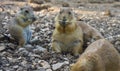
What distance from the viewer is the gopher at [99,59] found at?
199 inches

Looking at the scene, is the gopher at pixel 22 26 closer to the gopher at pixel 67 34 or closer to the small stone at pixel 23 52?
the small stone at pixel 23 52

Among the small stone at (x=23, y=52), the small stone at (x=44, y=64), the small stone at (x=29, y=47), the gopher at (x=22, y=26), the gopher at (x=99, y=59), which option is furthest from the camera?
the gopher at (x=22, y=26)

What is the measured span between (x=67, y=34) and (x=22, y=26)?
114 cm

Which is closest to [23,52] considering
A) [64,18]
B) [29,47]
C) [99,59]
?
[29,47]

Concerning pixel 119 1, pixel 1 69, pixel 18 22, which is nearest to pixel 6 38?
pixel 18 22

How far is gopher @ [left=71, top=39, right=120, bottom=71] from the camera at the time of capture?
199 inches

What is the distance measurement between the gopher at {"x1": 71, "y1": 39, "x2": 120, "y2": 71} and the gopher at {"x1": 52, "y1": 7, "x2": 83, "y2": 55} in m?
2.16

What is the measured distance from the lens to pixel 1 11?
1320 cm

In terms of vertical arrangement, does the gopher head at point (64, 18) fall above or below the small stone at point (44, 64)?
above

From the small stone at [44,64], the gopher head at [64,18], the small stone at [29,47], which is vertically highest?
the gopher head at [64,18]

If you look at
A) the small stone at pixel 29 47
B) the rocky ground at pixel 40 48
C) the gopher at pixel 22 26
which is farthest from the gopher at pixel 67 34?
the gopher at pixel 22 26

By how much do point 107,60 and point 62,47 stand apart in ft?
8.87

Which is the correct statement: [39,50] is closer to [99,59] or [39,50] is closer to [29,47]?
[29,47]

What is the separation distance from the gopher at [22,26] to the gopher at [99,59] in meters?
3.07
